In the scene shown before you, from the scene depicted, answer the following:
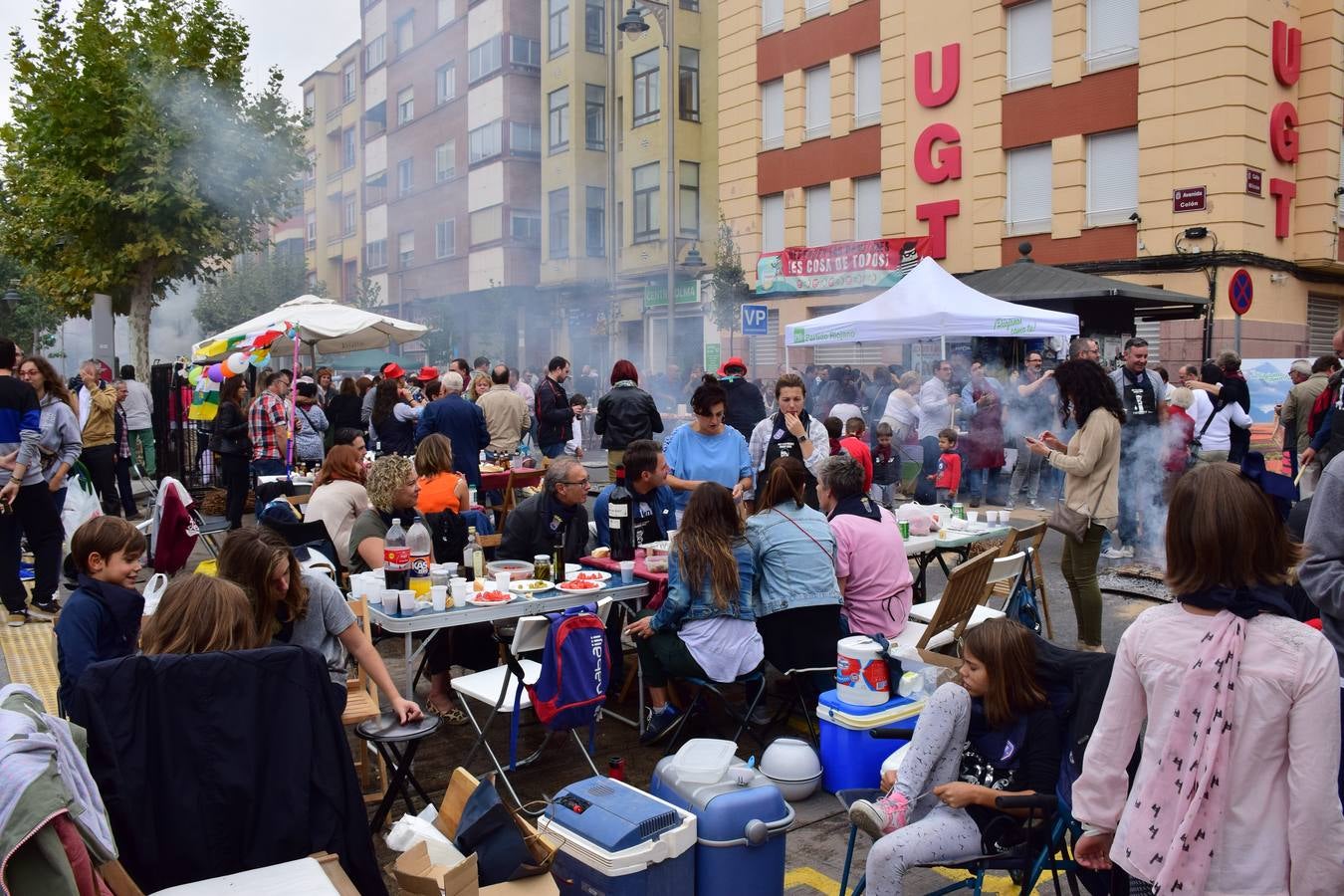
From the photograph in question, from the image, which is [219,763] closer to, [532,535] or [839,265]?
[532,535]

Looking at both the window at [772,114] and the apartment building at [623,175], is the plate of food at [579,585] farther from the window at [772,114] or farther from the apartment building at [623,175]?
the apartment building at [623,175]

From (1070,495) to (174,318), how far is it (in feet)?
183

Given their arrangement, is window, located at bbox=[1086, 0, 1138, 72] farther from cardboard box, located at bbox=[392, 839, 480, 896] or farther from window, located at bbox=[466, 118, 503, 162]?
window, located at bbox=[466, 118, 503, 162]

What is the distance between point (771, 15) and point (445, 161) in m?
16.9

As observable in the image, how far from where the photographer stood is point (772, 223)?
81.1 feet

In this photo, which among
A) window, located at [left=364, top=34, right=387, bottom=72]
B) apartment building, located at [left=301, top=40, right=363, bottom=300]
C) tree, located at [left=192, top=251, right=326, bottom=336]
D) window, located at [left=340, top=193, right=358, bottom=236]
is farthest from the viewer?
window, located at [left=340, top=193, right=358, bottom=236]

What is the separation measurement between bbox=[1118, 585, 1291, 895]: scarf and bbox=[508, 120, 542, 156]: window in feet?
109

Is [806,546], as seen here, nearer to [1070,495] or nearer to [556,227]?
[1070,495]

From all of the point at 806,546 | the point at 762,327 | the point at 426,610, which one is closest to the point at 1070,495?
the point at 806,546

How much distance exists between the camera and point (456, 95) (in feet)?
118

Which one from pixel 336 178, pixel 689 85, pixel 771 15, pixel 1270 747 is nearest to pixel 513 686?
pixel 1270 747

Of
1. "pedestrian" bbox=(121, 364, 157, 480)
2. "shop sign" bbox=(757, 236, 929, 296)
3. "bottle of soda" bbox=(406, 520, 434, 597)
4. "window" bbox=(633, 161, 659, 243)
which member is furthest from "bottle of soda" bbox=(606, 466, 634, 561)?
"window" bbox=(633, 161, 659, 243)

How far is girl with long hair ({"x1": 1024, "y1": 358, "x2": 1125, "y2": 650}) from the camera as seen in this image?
6.43 meters

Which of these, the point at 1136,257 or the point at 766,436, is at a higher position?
the point at 1136,257
